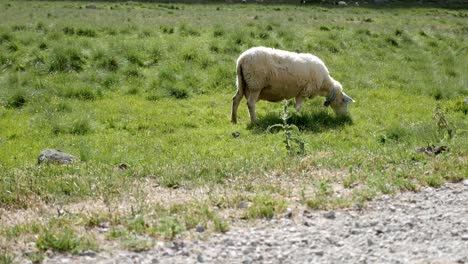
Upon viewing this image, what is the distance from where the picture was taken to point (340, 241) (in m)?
6.29

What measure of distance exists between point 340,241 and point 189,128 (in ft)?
28.4

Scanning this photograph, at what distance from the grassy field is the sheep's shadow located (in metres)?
0.05

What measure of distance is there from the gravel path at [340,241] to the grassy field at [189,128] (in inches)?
11.4

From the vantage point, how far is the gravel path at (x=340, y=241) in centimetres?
589

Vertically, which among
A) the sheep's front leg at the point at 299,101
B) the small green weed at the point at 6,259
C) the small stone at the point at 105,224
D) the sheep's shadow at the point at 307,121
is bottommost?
the sheep's shadow at the point at 307,121

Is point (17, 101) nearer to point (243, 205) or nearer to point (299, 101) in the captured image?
point (299, 101)

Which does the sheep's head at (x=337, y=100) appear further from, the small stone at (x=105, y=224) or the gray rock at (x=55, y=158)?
the small stone at (x=105, y=224)

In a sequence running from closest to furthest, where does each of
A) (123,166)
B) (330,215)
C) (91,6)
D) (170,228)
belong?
(170,228) → (330,215) → (123,166) → (91,6)

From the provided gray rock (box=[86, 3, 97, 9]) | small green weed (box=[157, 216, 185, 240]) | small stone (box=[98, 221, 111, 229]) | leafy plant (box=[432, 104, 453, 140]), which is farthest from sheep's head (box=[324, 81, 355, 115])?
gray rock (box=[86, 3, 97, 9])

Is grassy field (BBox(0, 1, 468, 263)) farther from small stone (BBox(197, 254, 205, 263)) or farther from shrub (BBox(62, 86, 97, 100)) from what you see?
small stone (BBox(197, 254, 205, 263))

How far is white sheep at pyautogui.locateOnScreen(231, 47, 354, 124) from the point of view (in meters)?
14.5

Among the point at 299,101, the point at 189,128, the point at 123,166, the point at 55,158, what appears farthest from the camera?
the point at 299,101

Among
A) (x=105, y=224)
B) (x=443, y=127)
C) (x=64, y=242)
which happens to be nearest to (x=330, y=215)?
(x=105, y=224)

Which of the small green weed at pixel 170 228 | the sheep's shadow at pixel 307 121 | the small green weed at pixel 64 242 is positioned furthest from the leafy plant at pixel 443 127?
the small green weed at pixel 64 242
